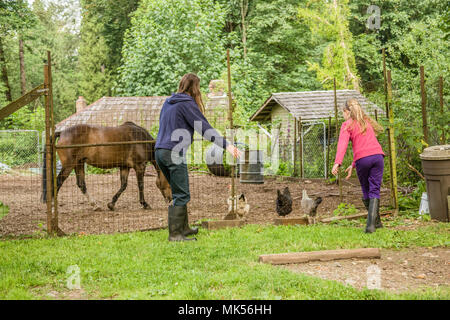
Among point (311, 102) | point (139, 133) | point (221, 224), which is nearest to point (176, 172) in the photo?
point (221, 224)

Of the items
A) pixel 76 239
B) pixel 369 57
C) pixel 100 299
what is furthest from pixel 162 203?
pixel 369 57

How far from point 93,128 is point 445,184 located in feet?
22.3

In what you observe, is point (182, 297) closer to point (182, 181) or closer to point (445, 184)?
point (182, 181)

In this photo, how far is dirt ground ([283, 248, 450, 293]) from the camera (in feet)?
14.1

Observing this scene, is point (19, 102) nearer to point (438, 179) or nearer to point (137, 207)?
point (137, 207)

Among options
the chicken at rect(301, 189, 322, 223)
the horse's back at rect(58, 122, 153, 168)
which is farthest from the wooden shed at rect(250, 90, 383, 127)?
the chicken at rect(301, 189, 322, 223)

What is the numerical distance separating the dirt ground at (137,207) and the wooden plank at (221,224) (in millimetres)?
714

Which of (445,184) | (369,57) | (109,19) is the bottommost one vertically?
(445,184)

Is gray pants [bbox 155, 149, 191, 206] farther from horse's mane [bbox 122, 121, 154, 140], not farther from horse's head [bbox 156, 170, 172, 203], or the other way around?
horse's mane [bbox 122, 121, 154, 140]

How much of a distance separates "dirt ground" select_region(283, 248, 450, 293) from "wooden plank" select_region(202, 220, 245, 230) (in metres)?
2.33

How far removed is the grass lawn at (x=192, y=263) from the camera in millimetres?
4016

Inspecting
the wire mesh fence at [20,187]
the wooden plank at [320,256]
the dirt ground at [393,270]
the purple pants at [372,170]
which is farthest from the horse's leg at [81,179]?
the dirt ground at [393,270]

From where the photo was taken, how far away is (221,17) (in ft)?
94.0

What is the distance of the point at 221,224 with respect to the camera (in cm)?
722
